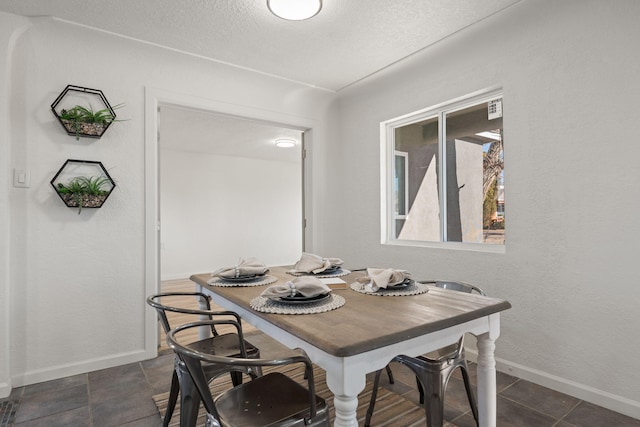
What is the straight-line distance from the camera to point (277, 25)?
7.70ft

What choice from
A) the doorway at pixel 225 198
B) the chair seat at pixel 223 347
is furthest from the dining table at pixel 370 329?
the doorway at pixel 225 198

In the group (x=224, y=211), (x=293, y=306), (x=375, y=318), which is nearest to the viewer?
(x=375, y=318)

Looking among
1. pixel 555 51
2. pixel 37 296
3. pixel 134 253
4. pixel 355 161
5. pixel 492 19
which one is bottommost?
pixel 37 296

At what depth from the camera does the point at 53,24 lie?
7.70 ft

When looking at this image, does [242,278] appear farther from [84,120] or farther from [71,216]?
[84,120]

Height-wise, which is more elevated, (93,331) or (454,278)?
(454,278)

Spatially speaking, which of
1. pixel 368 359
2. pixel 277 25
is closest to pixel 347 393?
pixel 368 359

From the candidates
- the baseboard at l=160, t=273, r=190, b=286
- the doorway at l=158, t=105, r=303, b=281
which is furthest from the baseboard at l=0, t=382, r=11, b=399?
the baseboard at l=160, t=273, r=190, b=286

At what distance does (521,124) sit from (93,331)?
10.9ft

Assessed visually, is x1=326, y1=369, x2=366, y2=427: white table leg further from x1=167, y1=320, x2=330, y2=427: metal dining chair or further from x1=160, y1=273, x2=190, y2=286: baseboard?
x1=160, y1=273, x2=190, y2=286: baseboard

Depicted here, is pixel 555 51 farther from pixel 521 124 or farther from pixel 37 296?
pixel 37 296

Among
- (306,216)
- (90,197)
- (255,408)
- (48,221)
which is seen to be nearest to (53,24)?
(90,197)

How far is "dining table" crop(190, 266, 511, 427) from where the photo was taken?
102cm

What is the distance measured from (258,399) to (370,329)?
511 millimetres
